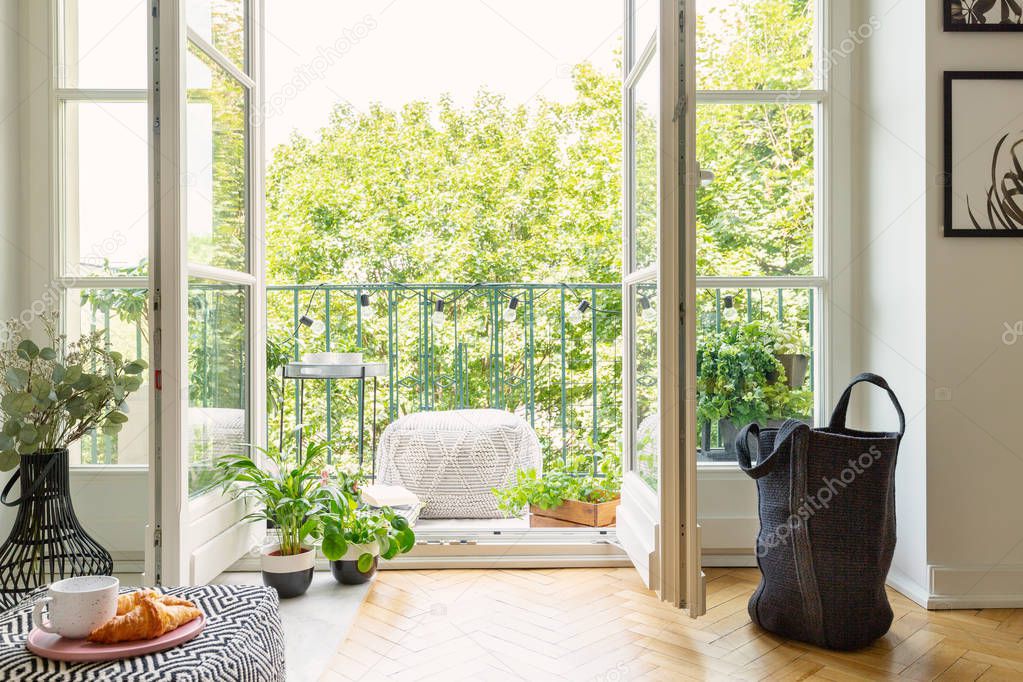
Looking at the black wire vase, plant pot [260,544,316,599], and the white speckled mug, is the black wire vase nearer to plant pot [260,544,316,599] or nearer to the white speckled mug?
plant pot [260,544,316,599]

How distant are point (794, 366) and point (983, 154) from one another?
34.6 inches

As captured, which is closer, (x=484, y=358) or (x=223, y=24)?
(x=223, y=24)

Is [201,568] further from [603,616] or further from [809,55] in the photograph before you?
[809,55]

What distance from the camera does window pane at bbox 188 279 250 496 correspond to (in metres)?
1.94

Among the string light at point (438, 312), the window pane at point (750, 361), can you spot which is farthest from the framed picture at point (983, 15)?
the string light at point (438, 312)

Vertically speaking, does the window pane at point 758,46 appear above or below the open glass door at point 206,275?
above

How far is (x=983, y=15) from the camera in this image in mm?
2252

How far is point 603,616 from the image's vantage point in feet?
7.07

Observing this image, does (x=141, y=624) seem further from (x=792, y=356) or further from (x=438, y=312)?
(x=438, y=312)

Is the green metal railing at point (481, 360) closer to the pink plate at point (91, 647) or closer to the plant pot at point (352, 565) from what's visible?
the plant pot at point (352, 565)

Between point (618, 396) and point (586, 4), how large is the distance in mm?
3557

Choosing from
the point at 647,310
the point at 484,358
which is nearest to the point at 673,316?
the point at 647,310

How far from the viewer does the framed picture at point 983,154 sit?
88.3 inches

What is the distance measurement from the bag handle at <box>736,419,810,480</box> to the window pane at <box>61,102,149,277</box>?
80.4 inches
